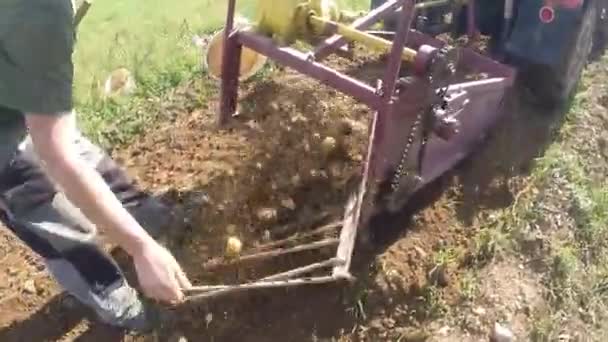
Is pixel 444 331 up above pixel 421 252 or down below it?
below

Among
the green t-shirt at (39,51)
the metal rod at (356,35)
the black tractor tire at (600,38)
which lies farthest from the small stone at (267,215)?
the black tractor tire at (600,38)

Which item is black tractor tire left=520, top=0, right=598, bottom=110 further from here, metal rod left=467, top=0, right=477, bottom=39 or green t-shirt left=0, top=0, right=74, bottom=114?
green t-shirt left=0, top=0, right=74, bottom=114

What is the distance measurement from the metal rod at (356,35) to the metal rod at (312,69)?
174 millimetres

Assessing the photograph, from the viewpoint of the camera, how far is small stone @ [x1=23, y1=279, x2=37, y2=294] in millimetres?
3770

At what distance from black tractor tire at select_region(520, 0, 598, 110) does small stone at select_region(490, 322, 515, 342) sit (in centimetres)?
139

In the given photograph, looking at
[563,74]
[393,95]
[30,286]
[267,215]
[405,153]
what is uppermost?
[393,95]

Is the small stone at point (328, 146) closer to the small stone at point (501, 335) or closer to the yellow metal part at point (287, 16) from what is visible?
the yellow metal part at point (287, 16)

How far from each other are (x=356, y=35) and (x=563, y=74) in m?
1.27

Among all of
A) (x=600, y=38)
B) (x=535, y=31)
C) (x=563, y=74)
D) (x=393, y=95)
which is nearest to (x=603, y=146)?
(x=563, y=74)

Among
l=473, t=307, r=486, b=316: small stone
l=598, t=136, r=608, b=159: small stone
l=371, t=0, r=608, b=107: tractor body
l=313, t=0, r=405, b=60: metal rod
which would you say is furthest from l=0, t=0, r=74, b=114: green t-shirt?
l=598, t=136, r=608, b=159: small stone

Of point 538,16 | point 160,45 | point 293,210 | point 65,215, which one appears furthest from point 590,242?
Result: point 160,45

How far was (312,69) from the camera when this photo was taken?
11.5 feet

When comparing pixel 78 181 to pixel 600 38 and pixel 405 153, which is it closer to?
pixel 405 153

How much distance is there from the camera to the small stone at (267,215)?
3.79 metres
